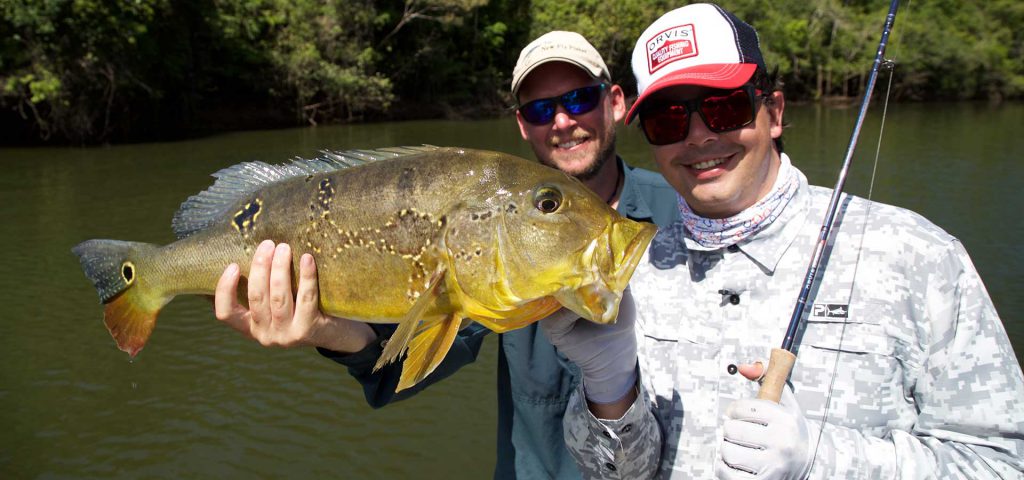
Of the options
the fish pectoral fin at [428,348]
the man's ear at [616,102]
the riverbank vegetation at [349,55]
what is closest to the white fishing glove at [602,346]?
the fish pectoral fin at [428,348]

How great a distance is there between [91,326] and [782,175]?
335 inches

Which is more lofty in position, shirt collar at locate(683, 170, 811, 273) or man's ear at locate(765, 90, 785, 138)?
man's ear at locate(765, 90, 785, 138)

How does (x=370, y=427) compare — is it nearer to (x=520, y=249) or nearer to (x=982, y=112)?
(x=520, y=249)

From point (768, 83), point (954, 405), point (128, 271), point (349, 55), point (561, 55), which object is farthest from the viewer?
point (349, 55)

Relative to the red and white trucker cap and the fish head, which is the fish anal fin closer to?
the fish head

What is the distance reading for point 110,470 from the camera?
581 cm

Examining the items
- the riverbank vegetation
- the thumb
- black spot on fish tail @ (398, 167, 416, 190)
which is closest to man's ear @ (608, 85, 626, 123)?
black spot on fish tail @ (398, 167, 416, 190)

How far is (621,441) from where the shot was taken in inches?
78.9

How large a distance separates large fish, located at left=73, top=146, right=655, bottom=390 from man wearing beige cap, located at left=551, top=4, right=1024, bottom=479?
0.85 ft

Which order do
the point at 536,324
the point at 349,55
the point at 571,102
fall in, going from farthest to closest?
the point at 349,55
the point at 571,102
the point at 536,324

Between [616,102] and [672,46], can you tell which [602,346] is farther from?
[616,102]

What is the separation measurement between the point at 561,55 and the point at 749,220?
188 centimetres

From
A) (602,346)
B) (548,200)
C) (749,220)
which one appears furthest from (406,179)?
(749,220)

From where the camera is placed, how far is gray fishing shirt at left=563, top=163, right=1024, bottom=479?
1724mm
